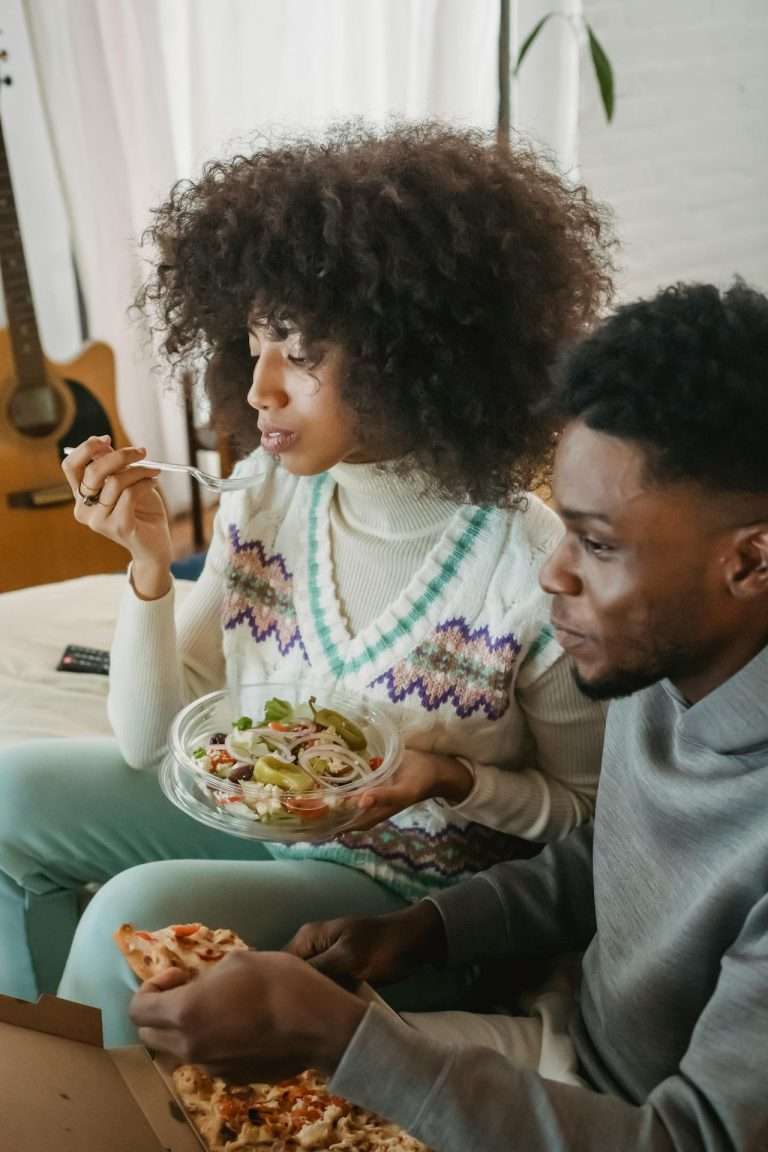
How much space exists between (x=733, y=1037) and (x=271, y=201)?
0.89 m

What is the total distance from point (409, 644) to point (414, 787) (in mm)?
177

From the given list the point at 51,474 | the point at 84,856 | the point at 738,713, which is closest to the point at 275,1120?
the point at 738,713

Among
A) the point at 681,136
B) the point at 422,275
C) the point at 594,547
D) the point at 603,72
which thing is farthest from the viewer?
the point at 681,136

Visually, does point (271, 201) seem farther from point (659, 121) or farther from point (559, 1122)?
point (659, 121)

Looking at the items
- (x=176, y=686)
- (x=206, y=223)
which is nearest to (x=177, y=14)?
(x=206, y=223)

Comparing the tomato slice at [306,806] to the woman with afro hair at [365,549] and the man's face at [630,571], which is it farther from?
the man's face at [630,571]

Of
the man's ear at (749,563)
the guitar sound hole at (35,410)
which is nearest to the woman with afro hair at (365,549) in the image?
the man's ear at (749,563)

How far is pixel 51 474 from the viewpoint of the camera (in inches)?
122

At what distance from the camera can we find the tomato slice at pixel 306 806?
111 cm

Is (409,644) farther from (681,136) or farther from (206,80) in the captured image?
(681,136)

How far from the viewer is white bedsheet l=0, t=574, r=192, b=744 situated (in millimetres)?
1761

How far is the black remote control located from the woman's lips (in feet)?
2.44

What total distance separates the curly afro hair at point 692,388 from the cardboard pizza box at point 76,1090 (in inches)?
22.4

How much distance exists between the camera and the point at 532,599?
48.3 inches
